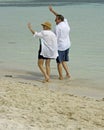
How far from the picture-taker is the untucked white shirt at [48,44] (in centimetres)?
1045

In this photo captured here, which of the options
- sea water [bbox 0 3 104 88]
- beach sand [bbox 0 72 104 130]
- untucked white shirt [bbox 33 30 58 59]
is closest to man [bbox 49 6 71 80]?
untucked white shirt [bbox 33 30 58 59]

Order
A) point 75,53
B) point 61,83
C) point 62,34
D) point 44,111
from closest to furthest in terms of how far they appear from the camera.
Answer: point 44,111 → point 62,34 → point 61,83 → point 75,53

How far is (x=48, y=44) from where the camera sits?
10.6 m

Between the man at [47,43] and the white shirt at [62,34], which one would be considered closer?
the man at [47,43]

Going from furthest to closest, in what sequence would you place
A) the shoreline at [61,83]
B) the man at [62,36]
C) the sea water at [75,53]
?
the sea water at [75,53] → the man at [62,36] → the shoreline at [61,83]

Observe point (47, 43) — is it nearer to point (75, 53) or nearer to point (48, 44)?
point (48, 44)

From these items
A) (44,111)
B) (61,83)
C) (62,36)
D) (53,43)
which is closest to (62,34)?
(62,36)

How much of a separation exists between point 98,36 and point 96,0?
3744cm

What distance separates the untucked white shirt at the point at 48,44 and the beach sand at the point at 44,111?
1.35 meters

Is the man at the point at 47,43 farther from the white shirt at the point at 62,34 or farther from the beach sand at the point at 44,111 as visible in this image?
the beach sand at the point at 44,111

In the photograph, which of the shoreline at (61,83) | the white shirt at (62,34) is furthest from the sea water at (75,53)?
the white shirt at (62,34)

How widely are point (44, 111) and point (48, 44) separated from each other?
3.37m

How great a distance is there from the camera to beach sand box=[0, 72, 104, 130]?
22.0 feet

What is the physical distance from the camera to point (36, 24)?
28.5 m
